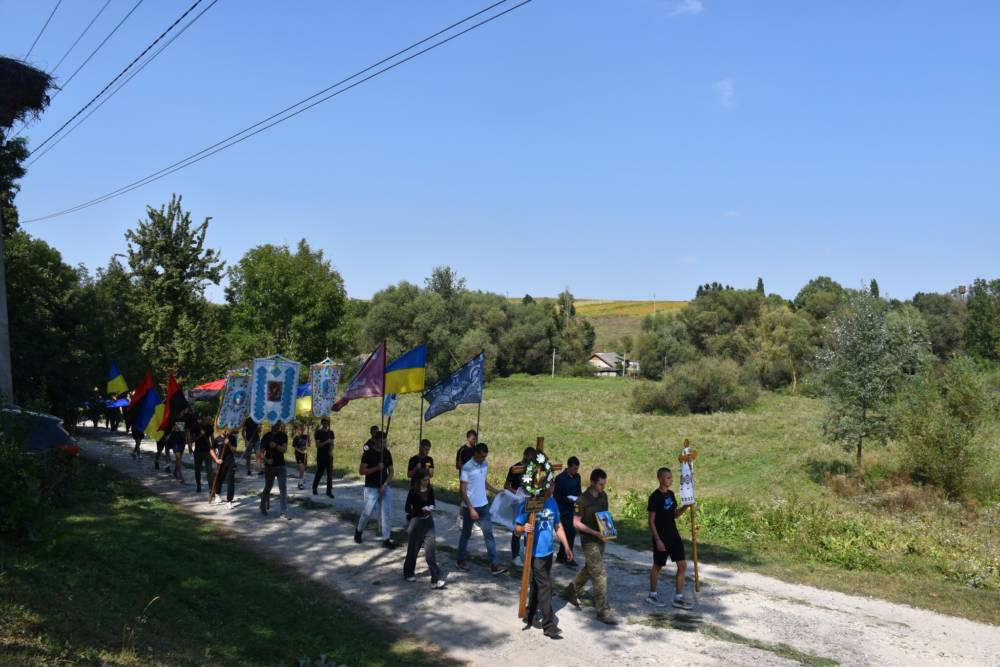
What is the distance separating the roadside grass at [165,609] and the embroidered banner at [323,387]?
287 inches

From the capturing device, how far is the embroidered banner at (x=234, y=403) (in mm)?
17102

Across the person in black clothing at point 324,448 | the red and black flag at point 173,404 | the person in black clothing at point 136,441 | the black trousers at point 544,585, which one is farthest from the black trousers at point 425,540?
the person in black clothing at point 136,441

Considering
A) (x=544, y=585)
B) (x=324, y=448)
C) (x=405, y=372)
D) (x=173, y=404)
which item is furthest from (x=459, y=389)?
(x=173, y=404)

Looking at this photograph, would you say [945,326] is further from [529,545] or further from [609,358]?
[529,545]

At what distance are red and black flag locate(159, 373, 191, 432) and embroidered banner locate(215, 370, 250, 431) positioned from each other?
216 centimetres

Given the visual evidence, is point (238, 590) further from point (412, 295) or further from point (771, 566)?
point (412, 295)

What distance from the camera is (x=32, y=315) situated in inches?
846

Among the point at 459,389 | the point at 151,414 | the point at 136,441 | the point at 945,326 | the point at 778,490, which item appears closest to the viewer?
the point at 459,389

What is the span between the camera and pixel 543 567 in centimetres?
899

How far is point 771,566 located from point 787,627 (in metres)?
3.66

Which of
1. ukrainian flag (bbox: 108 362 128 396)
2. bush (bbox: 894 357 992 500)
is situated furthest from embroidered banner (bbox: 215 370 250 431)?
bush (bbox: 894 357 992 500)

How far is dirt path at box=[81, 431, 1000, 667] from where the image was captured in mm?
8539

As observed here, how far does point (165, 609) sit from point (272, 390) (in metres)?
8.68

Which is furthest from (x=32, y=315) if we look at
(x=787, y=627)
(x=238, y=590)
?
(x=787, y=627)
